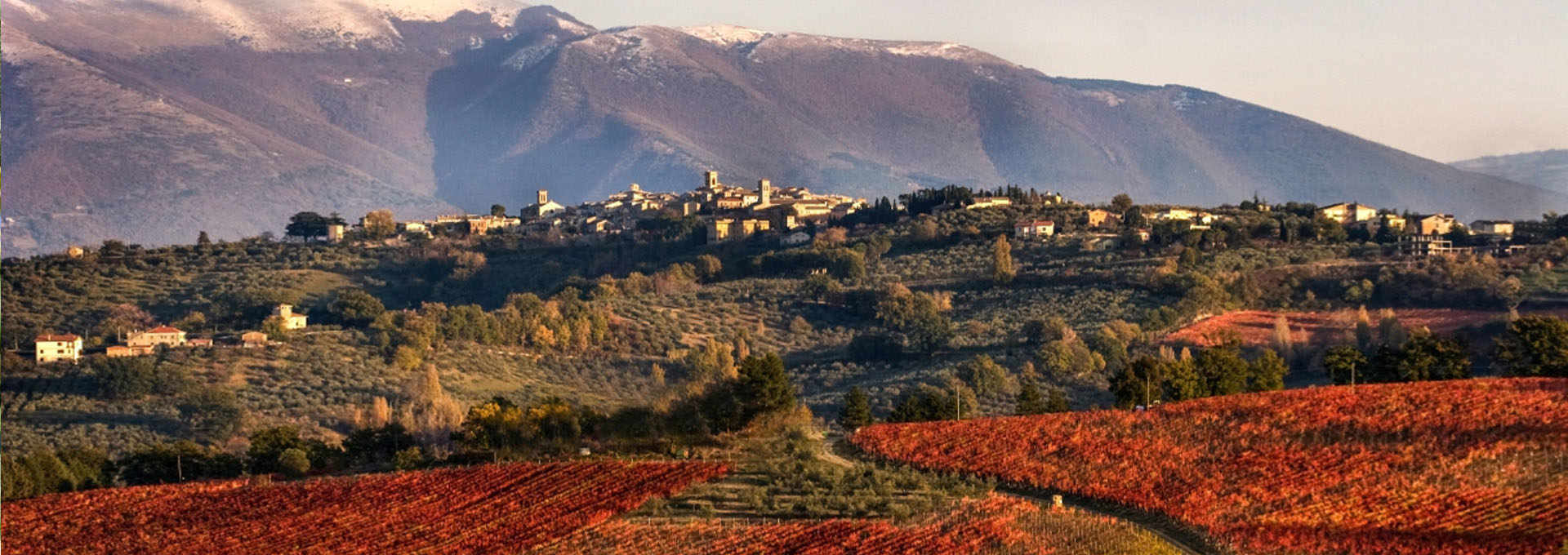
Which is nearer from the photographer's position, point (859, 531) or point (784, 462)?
point (859, 531)

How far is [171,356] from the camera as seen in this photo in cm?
7288

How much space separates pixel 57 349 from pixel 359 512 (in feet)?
129

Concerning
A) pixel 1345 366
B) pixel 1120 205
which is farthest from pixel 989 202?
pixel 1345 366

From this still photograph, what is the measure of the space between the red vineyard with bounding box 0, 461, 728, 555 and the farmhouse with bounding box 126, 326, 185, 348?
32714mm

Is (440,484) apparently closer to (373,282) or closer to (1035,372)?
(1035,372)

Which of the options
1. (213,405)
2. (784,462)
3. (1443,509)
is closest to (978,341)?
(213,405)

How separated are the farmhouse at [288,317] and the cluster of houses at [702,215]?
33.2 m

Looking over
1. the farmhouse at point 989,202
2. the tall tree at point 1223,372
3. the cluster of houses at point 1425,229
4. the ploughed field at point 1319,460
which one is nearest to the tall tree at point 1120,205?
the farmhouse at point 989,202

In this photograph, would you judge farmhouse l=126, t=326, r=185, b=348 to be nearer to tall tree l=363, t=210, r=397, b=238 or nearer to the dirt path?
the dirt path

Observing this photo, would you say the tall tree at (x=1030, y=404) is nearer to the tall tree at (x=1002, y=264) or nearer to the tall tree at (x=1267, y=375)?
the tall tree at (x=1267, y=375)

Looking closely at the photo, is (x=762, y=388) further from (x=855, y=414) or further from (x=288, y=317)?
(x=288, y=317)

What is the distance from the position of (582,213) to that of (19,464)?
292 feet

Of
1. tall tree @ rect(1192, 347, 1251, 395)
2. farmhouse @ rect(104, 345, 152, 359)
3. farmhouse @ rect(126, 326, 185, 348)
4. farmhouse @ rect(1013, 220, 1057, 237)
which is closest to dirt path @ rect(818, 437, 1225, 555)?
tall tree @ rect(1192, 347, 1251, 395)

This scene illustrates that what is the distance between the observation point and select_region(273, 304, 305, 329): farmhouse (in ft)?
267
